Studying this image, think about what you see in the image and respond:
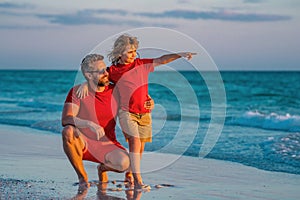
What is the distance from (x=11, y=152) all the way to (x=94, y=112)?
3024mm

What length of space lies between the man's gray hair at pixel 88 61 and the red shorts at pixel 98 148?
66 centimetres

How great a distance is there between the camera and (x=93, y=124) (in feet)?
18.4

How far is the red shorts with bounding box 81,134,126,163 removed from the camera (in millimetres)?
5793

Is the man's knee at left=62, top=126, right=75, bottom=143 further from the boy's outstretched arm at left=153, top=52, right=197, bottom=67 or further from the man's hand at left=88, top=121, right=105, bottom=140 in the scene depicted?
the boy's outstretched arm at left=153, top=52, right=197, bottom=67

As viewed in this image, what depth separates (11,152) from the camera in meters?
8.34

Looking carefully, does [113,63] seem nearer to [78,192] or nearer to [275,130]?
[78,192]

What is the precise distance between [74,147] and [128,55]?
1029 mm

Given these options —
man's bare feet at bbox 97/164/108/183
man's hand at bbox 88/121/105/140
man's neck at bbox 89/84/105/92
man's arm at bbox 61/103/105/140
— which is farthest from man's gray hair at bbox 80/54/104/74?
man's bare feet at bbox 97/164/108/183

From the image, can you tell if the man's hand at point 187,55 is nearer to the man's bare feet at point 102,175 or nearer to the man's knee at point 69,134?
the man's knee at point 69,134

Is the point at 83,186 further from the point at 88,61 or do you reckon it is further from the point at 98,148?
the point at 88,61

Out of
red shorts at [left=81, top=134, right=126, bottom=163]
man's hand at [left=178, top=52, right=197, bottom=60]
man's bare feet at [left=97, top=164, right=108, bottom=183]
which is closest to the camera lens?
man's hand at [left=178, top=52, right=197, bottom=60]

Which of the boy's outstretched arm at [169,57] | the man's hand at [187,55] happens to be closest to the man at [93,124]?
the boy's outstretched arm at [169,57]

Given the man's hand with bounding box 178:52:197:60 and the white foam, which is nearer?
the man's hand with bounding box 178:52:197:60

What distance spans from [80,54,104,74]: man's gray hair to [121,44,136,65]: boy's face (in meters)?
0.21
